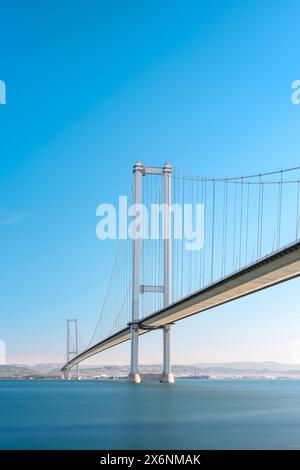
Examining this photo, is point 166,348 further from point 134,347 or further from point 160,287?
point 160,287

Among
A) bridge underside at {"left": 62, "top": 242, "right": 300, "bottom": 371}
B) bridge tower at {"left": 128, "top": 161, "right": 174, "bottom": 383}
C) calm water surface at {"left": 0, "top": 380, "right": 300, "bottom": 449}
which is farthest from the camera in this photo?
bridge tower at {"left": 128, "top": 161, "right": 174, "bottom": 383}

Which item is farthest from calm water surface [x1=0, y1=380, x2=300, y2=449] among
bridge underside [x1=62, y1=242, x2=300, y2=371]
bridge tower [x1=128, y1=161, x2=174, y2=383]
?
bridge tower [x1=128, y1=161, x2=174, y2=383]

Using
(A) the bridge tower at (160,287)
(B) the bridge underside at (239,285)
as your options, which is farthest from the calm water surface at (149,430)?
(A) the bridge tower at (160,287)

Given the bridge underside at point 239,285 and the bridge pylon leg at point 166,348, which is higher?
the bridge underside at point 239,285

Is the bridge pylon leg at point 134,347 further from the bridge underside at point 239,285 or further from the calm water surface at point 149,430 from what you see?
the calm water surface at point 149,430

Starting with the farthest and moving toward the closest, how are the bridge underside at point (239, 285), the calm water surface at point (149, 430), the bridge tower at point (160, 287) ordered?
the bridge tower at point (160, 287)
the bridge underside at point (239, 285)
the calm water surface at point (149, 430)

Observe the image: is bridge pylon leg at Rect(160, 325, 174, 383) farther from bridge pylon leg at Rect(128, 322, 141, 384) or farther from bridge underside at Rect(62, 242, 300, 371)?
bridge pylon leg at Rect(128, 322, 141, 384)

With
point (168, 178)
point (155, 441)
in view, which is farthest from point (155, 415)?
point (168, 178)

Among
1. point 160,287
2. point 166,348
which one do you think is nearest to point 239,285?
point 160,287
